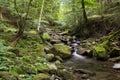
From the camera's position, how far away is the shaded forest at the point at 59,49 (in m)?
7.42

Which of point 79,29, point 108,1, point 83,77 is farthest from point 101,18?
point 83,77

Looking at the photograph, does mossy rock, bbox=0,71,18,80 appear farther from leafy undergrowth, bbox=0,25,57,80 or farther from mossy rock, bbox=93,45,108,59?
mossy rock, bbox=93,45,108,59

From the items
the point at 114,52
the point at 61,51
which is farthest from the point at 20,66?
the point at 114,52

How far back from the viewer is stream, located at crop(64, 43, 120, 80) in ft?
28.0

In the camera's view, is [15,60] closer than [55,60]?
Yes

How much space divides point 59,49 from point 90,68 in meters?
2.58

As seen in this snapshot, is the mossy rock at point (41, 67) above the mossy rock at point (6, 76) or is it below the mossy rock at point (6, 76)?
below

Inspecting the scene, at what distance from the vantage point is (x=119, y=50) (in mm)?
11828

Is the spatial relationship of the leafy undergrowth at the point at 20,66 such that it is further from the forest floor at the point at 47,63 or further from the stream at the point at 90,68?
the stream at the point at 90,68

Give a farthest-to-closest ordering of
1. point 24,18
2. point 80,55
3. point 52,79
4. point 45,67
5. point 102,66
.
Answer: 1. point 80,55
2. point 24,18
3. point 102,66
4. point 45,67
5. point 52,79

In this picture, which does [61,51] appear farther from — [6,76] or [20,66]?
[6,76]

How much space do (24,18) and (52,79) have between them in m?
5.04

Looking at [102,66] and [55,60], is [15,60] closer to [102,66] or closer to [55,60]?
[55,60]

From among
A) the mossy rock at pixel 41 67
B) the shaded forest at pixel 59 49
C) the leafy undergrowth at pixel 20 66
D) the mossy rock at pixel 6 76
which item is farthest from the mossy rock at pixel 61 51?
the mossy rock at pixel 6 76
